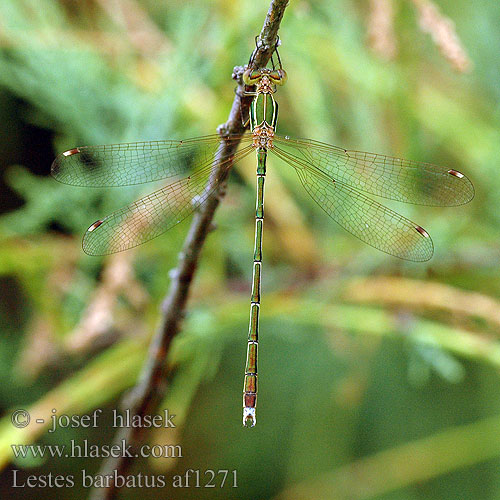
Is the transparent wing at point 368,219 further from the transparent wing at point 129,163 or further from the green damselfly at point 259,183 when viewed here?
the transparent wing at point 129,163

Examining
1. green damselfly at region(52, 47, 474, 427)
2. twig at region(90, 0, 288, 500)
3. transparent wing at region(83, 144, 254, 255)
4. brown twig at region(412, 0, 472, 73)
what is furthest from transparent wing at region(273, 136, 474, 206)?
twig at region(90, 0, 288, 500)

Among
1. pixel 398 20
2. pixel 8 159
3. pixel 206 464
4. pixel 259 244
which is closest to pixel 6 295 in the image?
pixel 8 159

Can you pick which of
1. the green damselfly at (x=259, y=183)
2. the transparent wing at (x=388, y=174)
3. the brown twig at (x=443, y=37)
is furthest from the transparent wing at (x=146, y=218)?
the brown twig at (x=443, y=37)

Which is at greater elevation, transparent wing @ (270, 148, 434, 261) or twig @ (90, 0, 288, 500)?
transparent wing @ (270, 148, 434, 261)

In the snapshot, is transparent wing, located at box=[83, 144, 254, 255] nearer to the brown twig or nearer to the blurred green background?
the blurred green background

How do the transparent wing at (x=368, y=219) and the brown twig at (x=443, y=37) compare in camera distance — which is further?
the transparent wing at (x=368, y=219)

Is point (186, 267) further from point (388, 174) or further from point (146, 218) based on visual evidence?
point (388, 174)
